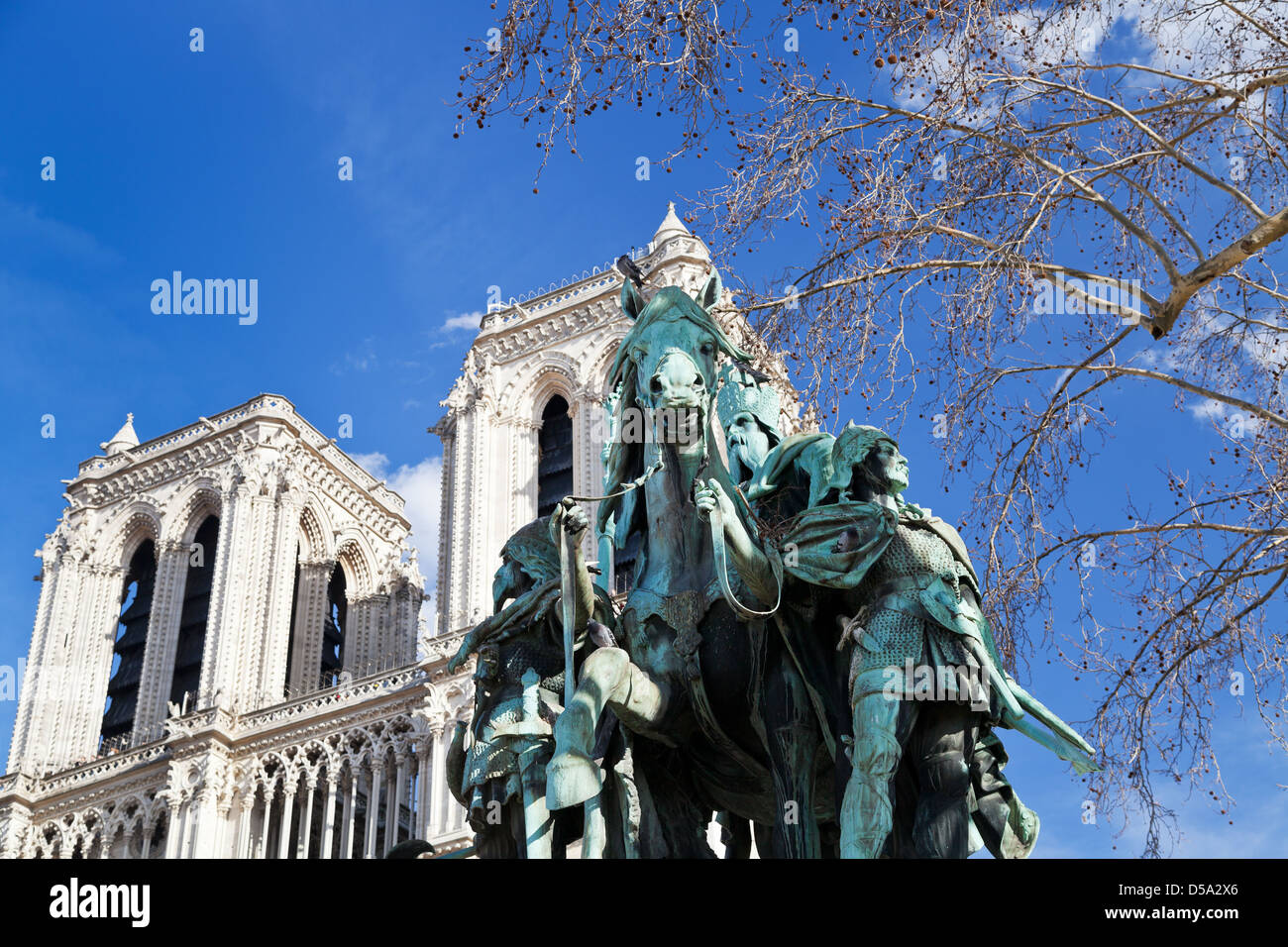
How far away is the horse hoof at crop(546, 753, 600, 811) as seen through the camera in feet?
22.3

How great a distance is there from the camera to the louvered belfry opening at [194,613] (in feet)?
210

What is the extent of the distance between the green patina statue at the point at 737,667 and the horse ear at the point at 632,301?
0.02m

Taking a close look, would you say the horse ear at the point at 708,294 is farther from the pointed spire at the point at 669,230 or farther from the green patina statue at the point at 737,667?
the pointed spire at the point at 669,230

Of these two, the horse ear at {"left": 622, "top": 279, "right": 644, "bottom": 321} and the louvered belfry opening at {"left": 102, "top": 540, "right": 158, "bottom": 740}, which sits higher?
the louvered belfry opening at {"left": 102, "top": 540, "right": 158, "bottom": 740}

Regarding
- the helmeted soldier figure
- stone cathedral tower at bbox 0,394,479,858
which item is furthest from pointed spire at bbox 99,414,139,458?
the helmeted soldier figure

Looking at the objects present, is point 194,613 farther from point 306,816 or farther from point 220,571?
point 306,816

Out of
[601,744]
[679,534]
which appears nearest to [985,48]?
[679,534]

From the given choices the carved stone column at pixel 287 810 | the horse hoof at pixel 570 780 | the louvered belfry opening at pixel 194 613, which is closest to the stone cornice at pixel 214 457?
the louvered belfry opening at pixel 194 613

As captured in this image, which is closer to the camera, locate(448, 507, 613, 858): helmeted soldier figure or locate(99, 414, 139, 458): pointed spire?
locate(448, 507, 613, 858): helmeted soldier figure

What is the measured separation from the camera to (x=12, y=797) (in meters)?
61.2

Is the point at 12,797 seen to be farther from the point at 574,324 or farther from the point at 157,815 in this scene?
the point at 574,324

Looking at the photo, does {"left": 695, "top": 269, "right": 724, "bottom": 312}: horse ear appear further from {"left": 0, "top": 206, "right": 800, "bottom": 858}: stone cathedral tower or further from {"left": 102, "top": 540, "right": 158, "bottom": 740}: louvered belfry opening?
{"left": 102, "top": 540, "right": 158, "bottom": 740}: louvered belfry opening

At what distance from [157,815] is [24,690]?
31.2 ft
